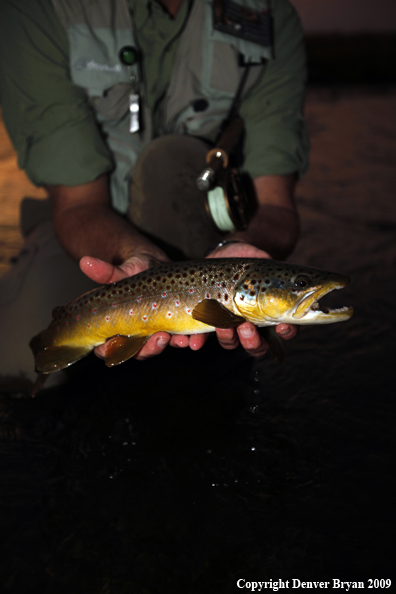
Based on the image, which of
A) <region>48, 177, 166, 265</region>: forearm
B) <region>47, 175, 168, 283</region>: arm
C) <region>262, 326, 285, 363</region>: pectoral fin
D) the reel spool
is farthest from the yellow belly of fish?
the reel spool

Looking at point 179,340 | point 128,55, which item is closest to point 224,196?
point 179,340

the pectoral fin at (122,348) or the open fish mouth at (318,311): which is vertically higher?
the open fish mouth at (318,311)

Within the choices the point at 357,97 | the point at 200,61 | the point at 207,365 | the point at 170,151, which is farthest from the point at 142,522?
the point at 357,97

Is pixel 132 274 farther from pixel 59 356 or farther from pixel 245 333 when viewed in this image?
pixel 245 333

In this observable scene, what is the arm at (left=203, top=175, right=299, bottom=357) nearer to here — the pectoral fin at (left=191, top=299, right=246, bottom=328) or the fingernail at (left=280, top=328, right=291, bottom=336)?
the fingernail at (left=280, top=328, right=291, bottom=336)

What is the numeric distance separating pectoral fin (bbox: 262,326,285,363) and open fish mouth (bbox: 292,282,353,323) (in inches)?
11.4

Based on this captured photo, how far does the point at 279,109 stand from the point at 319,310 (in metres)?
2.07

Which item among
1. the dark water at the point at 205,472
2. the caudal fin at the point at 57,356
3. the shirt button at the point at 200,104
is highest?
the shirt button at the point at 200,104

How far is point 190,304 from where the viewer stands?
196 cm

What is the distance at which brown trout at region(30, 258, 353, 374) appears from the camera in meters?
1.87

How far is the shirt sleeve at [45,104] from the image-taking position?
282 centimetres

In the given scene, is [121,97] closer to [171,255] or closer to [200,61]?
[200,61]

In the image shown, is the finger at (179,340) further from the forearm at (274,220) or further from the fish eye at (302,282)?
the forearm at (274,220)

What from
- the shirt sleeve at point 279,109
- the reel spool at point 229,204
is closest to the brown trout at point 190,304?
the reel spool at point 229,204
